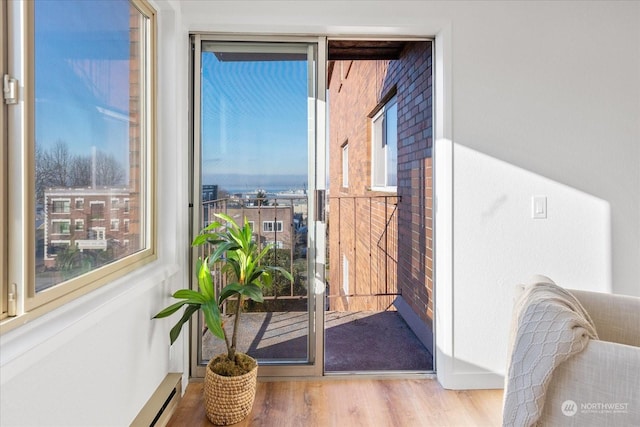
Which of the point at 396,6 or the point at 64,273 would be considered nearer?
the point at 64,273

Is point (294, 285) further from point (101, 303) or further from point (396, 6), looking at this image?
point (396, 6)

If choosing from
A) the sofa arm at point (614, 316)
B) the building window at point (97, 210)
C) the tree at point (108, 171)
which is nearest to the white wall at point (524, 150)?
the sofa arm at point (614, 316)

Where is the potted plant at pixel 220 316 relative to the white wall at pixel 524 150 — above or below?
below

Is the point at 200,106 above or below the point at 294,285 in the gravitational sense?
above

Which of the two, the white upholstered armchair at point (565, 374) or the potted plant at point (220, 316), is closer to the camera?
the white upholstered armchair at point (565, 374)

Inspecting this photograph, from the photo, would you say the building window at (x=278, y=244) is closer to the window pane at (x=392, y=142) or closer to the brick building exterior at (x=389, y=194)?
the brick building exterior at (x=389, y=194)

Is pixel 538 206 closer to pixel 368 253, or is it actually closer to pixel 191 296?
pixel 191 296

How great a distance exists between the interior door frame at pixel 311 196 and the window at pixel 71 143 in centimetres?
42

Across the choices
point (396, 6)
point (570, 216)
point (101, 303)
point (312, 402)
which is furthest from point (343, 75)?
point (101, 303)

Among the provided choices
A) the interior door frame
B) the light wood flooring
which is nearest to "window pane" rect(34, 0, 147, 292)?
the interior door frame

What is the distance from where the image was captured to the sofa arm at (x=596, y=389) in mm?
1109

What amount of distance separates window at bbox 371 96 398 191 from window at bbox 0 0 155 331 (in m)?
2.55

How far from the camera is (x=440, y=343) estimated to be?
2.59 m

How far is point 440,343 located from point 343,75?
5375 mm
